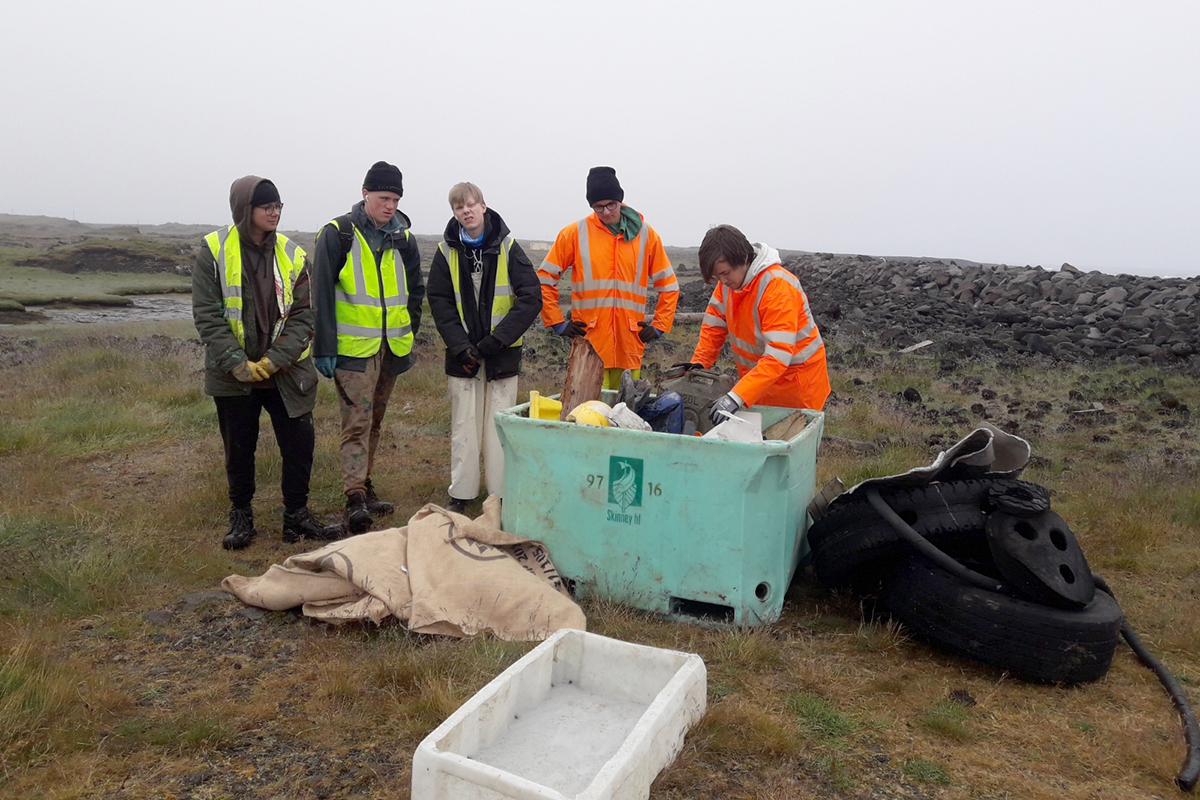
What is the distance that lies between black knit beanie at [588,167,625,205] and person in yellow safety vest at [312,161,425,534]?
1070 mm

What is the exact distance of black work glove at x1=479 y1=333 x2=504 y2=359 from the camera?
4.85m

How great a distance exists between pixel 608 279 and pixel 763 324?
123cm

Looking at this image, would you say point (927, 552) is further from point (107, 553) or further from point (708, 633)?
point (107, 553)

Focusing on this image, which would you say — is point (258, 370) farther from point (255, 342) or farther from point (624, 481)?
point (624, 481)

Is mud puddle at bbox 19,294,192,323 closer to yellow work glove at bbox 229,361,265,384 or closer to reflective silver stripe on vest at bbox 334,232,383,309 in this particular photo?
reflective silver stripe on vest at bbox 334,232,383,309

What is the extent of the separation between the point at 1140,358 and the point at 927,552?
40.4 ft

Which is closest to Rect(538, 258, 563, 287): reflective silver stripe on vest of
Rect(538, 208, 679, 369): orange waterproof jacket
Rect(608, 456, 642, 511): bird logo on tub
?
Rect(538, 208, 679, 369): orange waterproof jacket

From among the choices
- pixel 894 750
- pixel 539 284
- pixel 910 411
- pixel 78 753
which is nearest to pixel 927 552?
pixel 894 750

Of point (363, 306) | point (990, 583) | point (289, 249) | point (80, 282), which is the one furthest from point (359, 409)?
point (80, 282)

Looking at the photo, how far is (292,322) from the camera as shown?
447 centimetres

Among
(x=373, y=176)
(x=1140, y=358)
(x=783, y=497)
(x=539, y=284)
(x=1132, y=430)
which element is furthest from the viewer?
(x=1140, y=358)

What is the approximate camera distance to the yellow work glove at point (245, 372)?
13.9ft

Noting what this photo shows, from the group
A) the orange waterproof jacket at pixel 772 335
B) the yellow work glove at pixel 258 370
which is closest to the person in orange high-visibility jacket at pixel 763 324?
the orange waterproof jacket at pixel 772 335

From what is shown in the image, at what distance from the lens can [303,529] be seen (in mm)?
4727
